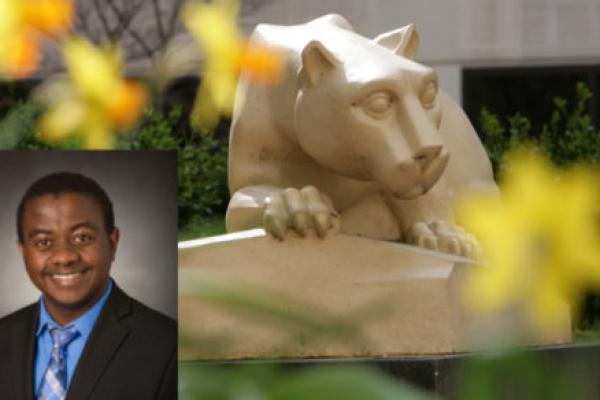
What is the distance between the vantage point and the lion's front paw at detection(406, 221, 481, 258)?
4828 mm

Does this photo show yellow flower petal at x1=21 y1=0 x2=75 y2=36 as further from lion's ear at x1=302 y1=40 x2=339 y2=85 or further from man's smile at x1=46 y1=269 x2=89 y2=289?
lion's ear at x1=302 y1=40 x2=339 y2=85

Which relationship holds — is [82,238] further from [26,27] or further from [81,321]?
[26,27]

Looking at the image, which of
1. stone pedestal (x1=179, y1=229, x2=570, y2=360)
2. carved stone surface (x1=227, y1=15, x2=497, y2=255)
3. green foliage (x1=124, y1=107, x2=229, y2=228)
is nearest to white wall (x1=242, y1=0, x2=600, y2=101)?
green foliage (x1=124, y1=107, x2=229, y2=228)

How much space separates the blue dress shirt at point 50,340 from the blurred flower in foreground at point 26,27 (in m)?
0.18

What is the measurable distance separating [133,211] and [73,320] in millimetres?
90

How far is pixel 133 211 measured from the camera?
3.21ft

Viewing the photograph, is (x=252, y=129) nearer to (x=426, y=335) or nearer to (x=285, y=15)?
(x=426, y=335)

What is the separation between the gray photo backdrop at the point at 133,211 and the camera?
3.04 feet

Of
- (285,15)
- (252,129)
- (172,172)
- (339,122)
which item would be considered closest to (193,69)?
(172,172)

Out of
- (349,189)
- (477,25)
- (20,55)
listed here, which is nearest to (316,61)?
(349,189)

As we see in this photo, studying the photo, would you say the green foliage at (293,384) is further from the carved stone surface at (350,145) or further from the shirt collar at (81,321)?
the carved stone surface at (350,145)

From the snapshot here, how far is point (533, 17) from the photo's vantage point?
14.3m

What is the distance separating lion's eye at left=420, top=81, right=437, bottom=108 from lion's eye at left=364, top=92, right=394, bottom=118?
0.10 metres

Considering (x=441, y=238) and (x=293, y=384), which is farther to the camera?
(x=441, y=238)
